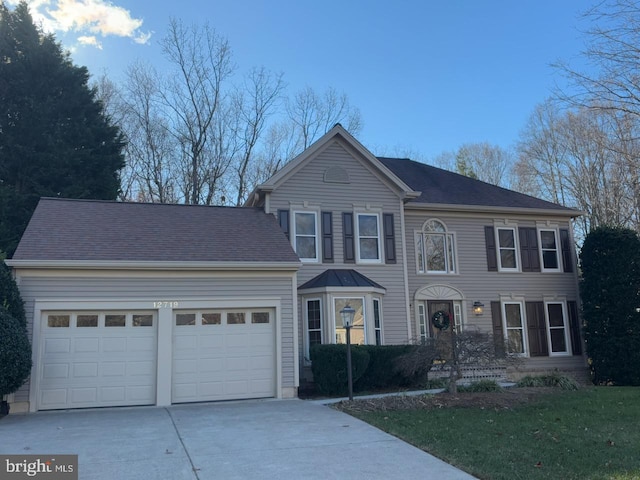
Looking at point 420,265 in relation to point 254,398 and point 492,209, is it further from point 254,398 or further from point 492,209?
point 254,398

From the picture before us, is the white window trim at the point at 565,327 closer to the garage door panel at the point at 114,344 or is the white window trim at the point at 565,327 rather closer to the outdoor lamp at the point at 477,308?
the outdoor lamp at the point at 477,308

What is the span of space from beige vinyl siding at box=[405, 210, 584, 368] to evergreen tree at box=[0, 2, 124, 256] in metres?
13.0

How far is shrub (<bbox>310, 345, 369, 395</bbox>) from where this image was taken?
1188cm

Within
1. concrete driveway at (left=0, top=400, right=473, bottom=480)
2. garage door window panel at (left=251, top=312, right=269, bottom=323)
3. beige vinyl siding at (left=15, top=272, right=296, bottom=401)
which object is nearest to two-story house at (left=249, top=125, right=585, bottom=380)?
beige vinyl siding at (left=15, top=272, right=296, bottom=401)

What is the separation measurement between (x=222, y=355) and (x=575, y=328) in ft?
40.3

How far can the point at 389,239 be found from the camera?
50.5 feet

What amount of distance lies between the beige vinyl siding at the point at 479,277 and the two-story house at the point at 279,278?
47 millimetres

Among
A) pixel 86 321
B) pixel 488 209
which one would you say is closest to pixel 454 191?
pixel 488 209

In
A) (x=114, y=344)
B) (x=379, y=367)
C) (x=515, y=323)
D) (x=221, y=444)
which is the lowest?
(x=221, y=444)

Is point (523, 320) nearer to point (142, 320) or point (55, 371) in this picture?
point (142, 320)

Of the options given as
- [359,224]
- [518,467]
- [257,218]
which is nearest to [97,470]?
[518,467]

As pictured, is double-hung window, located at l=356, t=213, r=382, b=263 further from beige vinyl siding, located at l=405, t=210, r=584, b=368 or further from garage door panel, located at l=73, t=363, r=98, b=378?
garage door panel, located at l=73, t=363, r=98, b=378

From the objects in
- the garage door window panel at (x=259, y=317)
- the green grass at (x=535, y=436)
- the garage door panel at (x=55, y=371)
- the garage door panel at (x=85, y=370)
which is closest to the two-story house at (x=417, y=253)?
the garage door window panel at (x=259, y=317)

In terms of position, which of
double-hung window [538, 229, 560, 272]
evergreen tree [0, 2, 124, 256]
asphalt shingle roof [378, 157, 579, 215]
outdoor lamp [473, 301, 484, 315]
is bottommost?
outdoor lamp [473, 301, 484, 315]
